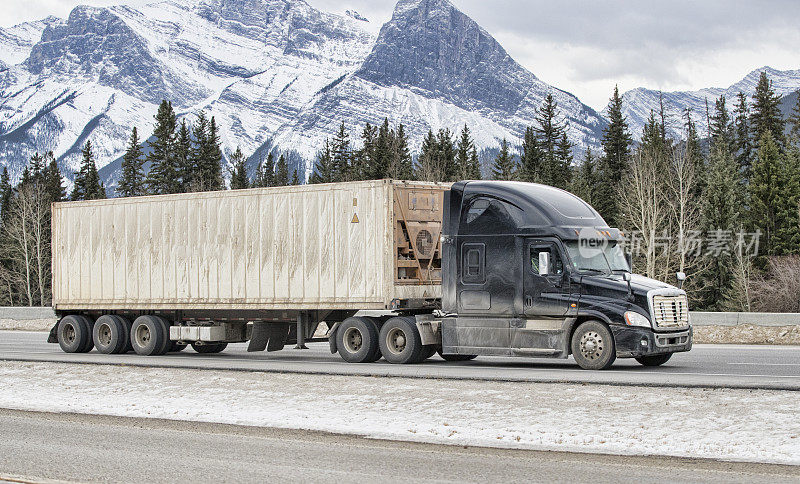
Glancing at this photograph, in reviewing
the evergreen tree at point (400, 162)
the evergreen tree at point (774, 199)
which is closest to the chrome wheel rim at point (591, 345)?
the evergreen tree at point (774, 199)

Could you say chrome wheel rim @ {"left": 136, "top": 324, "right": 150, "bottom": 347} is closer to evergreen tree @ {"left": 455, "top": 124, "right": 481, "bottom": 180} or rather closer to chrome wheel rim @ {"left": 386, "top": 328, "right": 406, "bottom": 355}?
chrome wheel rim @ {"left": 386, "top": 328, "right": 406, "bottom": 355}

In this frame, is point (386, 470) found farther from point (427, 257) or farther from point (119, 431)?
point (427, 257)

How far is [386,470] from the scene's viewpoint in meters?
9.48

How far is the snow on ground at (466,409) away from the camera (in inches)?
418

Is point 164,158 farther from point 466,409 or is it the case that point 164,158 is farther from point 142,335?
point 466,409

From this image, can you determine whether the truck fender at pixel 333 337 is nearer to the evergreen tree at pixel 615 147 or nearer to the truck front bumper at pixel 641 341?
the truck front bumper at pixel 641 341

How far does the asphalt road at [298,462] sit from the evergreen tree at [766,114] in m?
105

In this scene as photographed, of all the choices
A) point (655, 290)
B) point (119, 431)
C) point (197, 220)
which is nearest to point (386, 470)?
point (119, 431)

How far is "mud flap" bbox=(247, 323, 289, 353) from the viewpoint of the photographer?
73.9ft

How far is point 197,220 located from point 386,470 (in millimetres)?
14777

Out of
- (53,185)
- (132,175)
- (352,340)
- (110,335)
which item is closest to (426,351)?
(352,340)

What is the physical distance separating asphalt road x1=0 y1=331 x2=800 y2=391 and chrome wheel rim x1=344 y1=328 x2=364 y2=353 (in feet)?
1.42

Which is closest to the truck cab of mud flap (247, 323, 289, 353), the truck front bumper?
the truck front bumper

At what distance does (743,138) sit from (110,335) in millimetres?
104848
